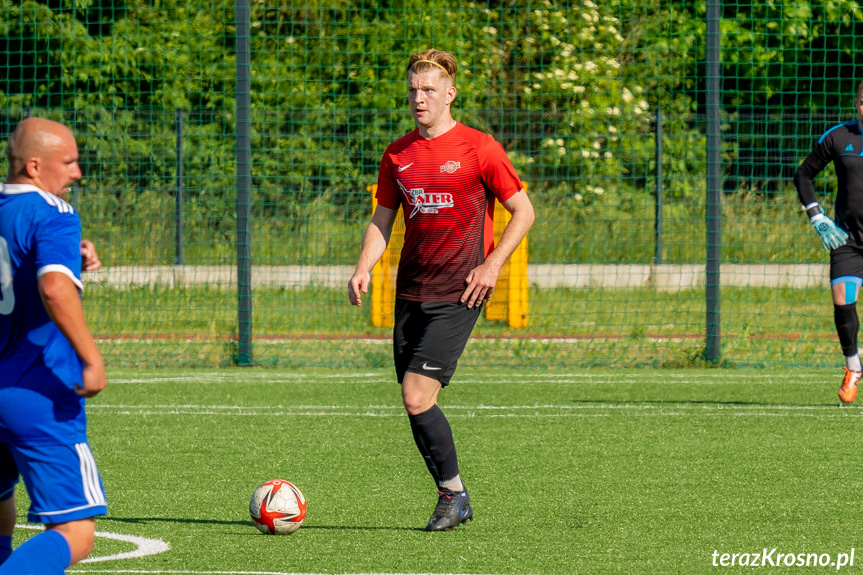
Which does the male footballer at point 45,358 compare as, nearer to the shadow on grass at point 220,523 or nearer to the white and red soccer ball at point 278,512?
the white and red soccer ball at point 278,512

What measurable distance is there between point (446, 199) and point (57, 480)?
2.41m

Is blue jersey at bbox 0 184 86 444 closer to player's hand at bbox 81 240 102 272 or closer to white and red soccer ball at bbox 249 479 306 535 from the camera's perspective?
player's hand at bbox 81 240 102 272

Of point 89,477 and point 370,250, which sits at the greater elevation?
point 370,250

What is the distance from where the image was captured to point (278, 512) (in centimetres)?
516

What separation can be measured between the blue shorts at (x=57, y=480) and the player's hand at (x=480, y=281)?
7.08ft

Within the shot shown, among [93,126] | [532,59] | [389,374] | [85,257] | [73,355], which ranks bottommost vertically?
[389,374]

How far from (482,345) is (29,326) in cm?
881

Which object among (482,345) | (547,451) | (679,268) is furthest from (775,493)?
→ (679,268)

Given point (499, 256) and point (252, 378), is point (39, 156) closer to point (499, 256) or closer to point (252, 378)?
point (499, 256)

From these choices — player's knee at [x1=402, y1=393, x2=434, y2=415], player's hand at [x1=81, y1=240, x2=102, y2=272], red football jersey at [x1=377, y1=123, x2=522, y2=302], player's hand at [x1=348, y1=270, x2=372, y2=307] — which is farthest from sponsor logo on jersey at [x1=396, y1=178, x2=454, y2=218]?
player's hand at [x1=81, y1=240, x2=102, y2=272]

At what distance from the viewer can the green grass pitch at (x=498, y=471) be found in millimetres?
4852

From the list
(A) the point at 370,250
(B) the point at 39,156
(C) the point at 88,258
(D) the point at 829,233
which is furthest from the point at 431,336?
(D) the point at 829,233

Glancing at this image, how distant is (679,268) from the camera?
1361 centimetres

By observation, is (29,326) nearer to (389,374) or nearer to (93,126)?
(389,374)
